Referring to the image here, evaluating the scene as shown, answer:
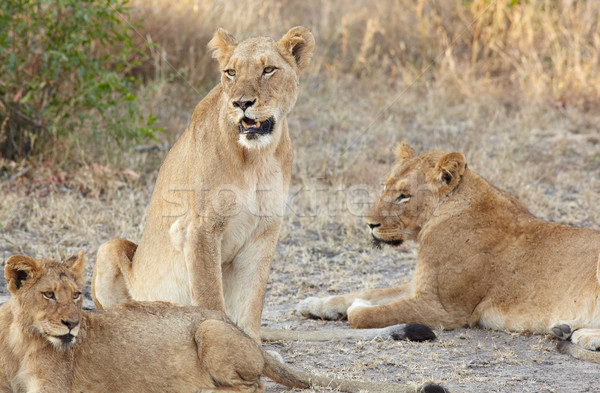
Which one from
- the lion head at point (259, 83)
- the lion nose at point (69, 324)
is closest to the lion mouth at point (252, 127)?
the lion head at point (259, 83)

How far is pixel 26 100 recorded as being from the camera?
7270mm

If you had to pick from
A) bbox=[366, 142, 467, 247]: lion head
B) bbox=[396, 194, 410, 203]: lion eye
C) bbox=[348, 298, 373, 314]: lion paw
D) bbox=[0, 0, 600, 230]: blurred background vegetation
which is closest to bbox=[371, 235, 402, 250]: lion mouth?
bbox=[366, 142, 467, 247]: lion head

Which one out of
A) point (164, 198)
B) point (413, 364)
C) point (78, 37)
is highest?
point (78, 37)

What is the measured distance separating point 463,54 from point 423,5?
3.33 feet

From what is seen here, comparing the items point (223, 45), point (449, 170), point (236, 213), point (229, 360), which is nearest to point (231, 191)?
point (236, 213)

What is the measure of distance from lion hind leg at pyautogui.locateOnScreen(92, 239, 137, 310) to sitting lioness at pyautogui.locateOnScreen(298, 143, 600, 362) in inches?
46.0

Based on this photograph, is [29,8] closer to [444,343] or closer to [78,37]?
[78,37]

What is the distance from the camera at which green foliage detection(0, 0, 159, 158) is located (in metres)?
7.40

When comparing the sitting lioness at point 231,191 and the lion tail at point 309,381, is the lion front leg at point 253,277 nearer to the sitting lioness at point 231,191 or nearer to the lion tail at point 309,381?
the sitting lioness at point 231,191

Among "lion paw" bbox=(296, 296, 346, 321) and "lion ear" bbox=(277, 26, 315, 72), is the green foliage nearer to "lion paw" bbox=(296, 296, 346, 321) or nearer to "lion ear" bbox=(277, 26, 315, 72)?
"lion paw" bbox=(296, 296, 346, 321)

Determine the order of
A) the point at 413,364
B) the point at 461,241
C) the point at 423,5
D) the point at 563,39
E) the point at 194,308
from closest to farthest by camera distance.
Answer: the point at 194,308 → the point at 413,364 → the point at 461,241 → the point at 563,39 → the point at 423,5

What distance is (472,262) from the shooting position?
16.1 ft

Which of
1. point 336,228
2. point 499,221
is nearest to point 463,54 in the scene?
point 336,228

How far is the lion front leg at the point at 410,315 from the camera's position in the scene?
4910mm
